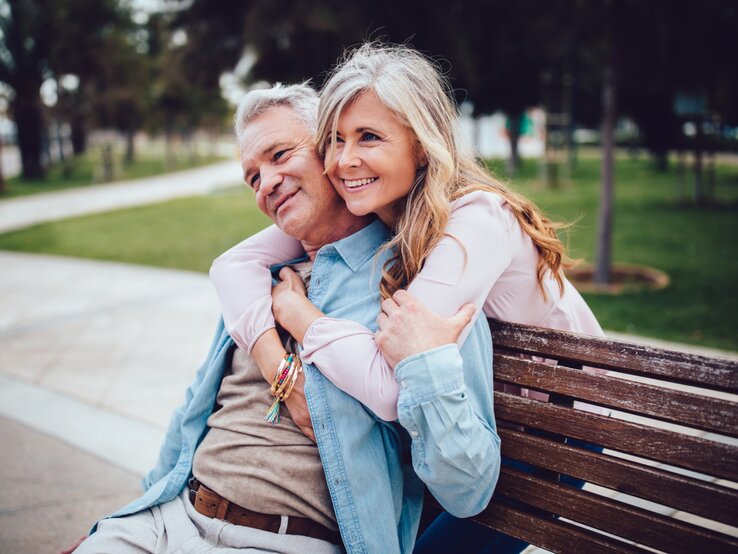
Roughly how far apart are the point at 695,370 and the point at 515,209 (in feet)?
1.91

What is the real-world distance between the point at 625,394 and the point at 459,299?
0.45 meters

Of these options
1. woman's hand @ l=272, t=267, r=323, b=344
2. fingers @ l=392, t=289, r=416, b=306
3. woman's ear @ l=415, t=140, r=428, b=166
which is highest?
woman's ear @ l=415, t=140, r=428, b=166

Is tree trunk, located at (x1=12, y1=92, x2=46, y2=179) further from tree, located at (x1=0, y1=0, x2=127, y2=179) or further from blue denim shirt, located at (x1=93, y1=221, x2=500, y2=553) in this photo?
blue denim shirt, located at (x1=93, y1=221, x2=500, y2=553)

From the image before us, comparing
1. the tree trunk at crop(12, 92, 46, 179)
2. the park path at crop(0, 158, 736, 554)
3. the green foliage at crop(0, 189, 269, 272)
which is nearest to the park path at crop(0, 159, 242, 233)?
the green foliage at crop(0, 189, 269, 272)

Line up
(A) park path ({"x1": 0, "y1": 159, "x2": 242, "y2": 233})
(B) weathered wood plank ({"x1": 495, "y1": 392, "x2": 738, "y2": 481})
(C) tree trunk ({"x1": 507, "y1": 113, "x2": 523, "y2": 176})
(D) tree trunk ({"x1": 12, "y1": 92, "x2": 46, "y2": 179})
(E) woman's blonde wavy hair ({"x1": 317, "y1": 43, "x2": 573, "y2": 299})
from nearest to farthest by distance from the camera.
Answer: (B) weathered wood plank ({"x1": 495, "y1": 392, "x2": 738, "y2": 481}) → (E) woman's blonde wavy hair ({"x1": 317, "y1": 43, "x2": 573, "y2": 299}) → (A) park path ({"x1": 0, "y1": 159, "x2": 242, "y2": 233}) → (C) tree trunk ({"x1": 507, "y1": 113, "x2": 523, "y2": 176}) → (D) tree trunk ({"x1": 12, "y1": 92, "x2": 46, "y2": 179})

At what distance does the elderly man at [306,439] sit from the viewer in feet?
5.30

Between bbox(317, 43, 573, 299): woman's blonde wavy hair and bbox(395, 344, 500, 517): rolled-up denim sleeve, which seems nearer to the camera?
bbox(395, 344, 500, 517): rolled-up denim sleeve

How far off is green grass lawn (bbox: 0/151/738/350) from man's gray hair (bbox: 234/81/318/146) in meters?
1.22

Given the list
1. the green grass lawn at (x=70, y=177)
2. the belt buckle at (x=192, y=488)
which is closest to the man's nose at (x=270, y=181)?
the belt buckle at (x=192, y=488)

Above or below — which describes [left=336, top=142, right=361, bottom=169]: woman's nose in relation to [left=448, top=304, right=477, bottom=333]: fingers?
above

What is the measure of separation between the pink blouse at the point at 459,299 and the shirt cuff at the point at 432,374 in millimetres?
80

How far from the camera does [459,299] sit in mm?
1596

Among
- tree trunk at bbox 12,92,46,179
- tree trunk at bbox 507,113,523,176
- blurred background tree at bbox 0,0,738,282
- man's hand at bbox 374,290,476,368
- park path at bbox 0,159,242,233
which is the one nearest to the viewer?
man's hand at bbox 374,290,476,368

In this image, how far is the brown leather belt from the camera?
177 cm
